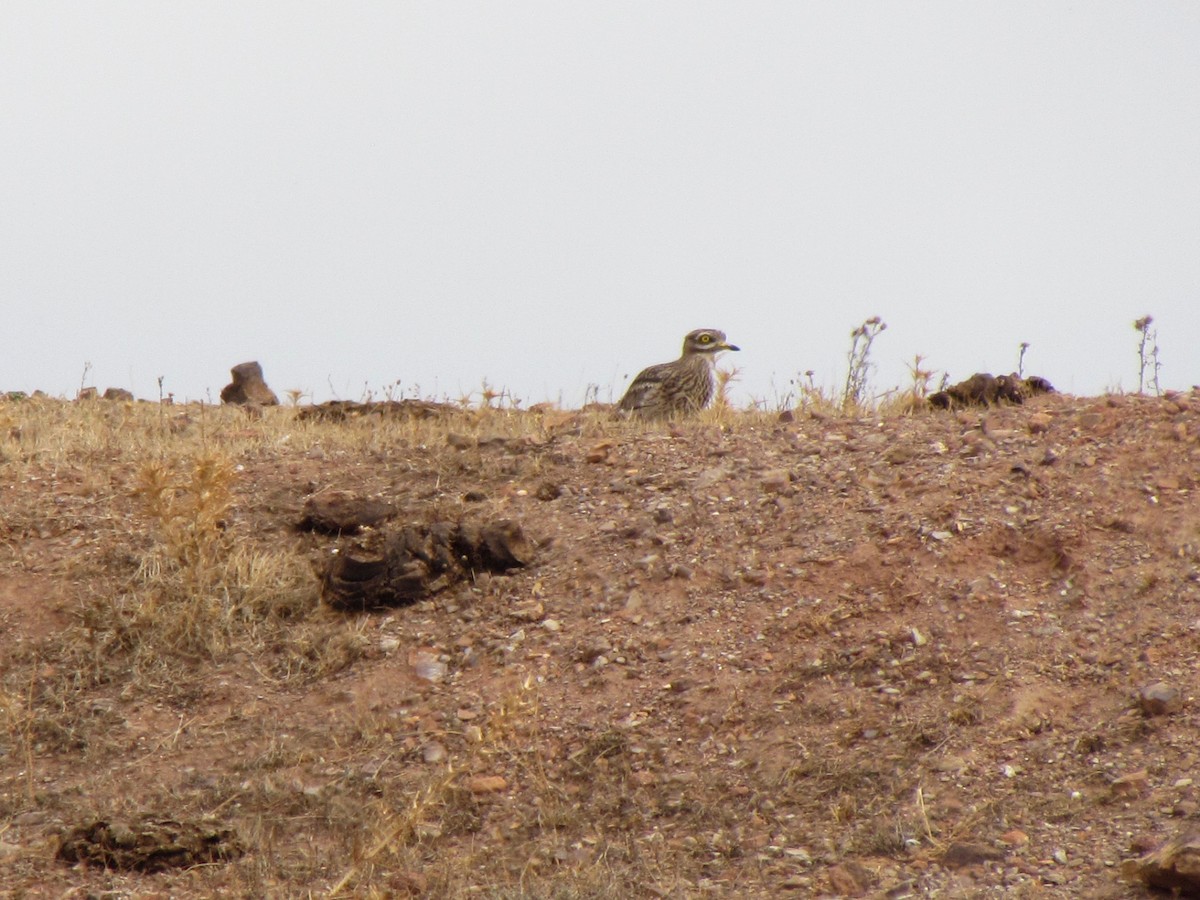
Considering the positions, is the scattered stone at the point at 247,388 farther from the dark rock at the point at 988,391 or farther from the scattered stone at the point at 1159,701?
the scattered stone at the point at 1159,701

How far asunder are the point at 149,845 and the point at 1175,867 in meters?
3.64

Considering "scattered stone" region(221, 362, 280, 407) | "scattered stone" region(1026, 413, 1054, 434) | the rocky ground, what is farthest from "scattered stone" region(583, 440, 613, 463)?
"scattered stone" region(221, 362, 280, 407)

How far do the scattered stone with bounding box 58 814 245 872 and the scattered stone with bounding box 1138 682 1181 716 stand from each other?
3.55m

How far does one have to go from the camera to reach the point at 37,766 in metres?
6.29

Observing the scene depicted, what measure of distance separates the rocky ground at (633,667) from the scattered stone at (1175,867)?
0.25 feet

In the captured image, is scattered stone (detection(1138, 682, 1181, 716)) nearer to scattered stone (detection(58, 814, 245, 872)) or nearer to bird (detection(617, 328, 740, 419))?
scattered stone (detection(58, 814, 245, 872))

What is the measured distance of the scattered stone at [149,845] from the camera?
5336 mm

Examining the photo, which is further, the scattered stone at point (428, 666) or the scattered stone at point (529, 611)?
the scattered stone at point (529, 611)

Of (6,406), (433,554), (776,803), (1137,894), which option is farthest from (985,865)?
(6,406)

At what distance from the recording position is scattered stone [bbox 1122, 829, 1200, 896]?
4.36 m

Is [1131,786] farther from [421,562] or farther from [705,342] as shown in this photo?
[705,342]

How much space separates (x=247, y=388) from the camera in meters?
12.9

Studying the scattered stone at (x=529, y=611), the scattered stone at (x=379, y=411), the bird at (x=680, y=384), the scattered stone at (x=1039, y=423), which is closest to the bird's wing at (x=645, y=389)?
the bird at (x=680, y=384)

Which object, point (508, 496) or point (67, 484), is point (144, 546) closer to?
point (67, 484)
